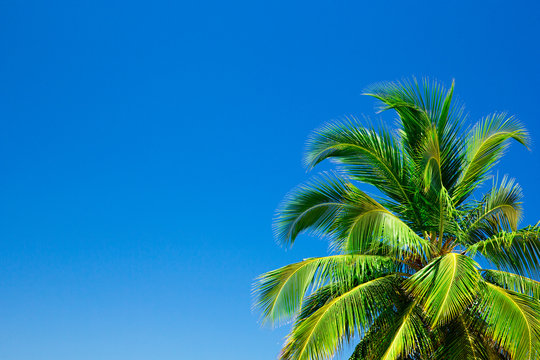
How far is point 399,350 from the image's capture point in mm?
9273

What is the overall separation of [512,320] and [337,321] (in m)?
2.66

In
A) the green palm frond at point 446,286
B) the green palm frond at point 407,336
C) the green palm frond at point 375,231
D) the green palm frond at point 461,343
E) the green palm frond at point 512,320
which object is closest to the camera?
the green palm frond at point 446,286

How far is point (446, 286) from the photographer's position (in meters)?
8.86

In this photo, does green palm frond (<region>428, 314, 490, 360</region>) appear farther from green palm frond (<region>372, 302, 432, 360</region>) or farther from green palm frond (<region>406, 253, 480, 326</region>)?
green palm frond (<region>406, 253, 480, 326</region>)

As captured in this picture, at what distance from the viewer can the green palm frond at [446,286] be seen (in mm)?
8805

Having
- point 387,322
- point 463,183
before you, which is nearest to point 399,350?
point 387,322

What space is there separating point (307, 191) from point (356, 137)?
4.46ft

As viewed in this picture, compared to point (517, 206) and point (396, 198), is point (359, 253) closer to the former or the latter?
point (396, 198)

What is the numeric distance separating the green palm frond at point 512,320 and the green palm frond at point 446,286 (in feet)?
1.02

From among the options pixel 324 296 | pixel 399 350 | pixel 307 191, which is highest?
pixel 307 191

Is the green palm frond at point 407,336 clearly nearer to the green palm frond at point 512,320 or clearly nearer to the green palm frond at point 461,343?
the green palm frond at point 461,343

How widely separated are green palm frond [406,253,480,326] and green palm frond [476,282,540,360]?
31 cm

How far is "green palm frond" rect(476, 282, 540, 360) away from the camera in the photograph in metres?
8.94

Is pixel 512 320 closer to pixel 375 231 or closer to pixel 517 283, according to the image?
pixel 517 283
